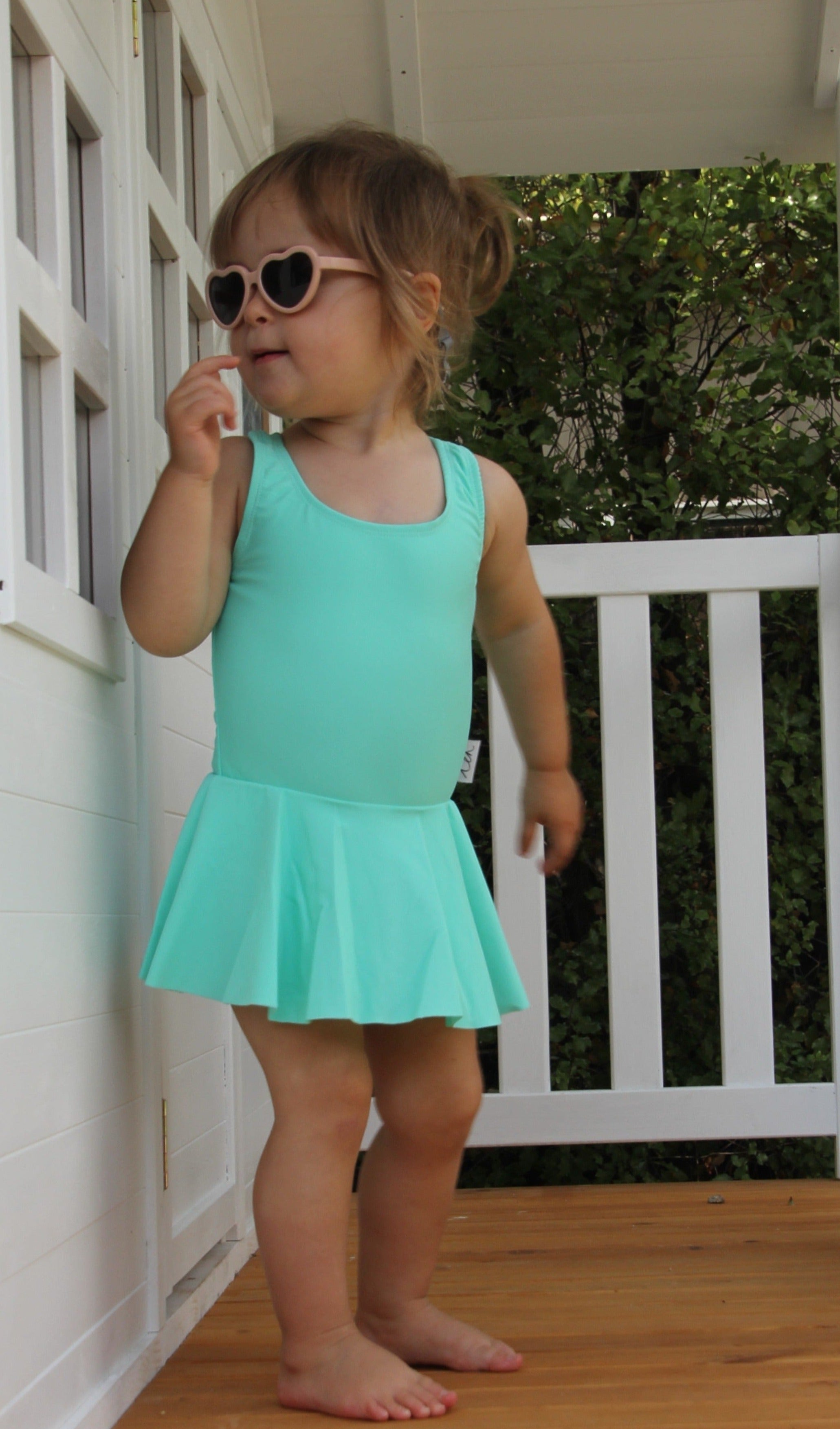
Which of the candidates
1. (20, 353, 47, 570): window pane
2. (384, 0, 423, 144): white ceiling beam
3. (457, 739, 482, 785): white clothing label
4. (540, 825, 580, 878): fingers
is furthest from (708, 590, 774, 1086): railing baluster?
(20, 353, 47, 570): window pane

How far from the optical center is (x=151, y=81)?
151cm

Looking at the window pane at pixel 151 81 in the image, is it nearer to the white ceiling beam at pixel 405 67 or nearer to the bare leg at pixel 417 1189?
the white ceiling beam at pixel 405 67

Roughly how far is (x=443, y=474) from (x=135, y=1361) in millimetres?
832

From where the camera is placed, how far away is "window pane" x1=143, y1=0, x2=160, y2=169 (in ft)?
4.90

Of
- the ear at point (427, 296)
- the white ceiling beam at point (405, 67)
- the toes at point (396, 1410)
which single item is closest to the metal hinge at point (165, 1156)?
the toes at point (396, 1410)

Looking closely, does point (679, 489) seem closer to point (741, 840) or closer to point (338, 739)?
point (741, 840)

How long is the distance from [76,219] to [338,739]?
0.52m

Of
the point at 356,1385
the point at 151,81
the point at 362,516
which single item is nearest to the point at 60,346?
the point at 362,516

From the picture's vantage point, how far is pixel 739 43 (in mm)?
2061

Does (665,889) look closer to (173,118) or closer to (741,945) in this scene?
(741,945)

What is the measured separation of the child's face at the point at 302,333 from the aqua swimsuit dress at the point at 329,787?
0.21 ft

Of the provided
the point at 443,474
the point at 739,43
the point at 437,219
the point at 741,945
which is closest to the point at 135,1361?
the point at 443,474

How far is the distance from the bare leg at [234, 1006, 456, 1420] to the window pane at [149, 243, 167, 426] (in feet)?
2.39

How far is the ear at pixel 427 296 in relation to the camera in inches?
49.0
